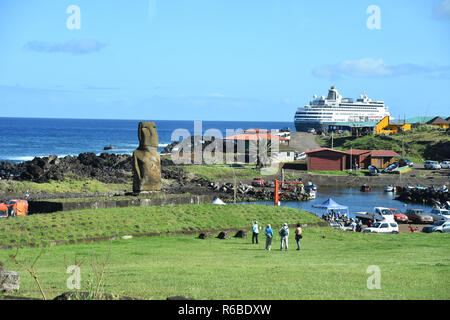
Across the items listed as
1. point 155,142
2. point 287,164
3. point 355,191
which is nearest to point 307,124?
point 287,164

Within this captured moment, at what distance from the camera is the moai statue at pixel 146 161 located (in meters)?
33.8

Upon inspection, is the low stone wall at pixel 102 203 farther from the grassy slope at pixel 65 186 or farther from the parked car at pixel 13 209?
the grassy slope at pixel 65 186

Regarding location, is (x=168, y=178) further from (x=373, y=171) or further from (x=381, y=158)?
(x=381, y=158)

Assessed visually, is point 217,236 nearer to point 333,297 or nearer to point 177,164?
point 333,297

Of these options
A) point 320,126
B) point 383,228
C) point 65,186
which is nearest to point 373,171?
point 65,186

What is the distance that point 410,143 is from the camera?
10631 cm

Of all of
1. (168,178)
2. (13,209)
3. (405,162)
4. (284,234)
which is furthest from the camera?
(405,162)

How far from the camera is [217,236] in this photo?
97.8 feet

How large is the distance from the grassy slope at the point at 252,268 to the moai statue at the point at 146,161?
6001mm

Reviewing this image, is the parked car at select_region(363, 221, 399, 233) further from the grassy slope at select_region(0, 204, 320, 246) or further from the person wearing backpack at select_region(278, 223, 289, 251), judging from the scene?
the person wearing backpack at select_region(278, 223, 289, 251)

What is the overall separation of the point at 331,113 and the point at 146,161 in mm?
154232

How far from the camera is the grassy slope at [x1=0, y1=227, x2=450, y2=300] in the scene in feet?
48.5

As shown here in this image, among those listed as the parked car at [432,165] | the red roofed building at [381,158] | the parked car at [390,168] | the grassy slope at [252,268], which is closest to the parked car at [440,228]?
the grassy slope at [252,268]

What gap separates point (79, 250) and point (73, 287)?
31.3ft
